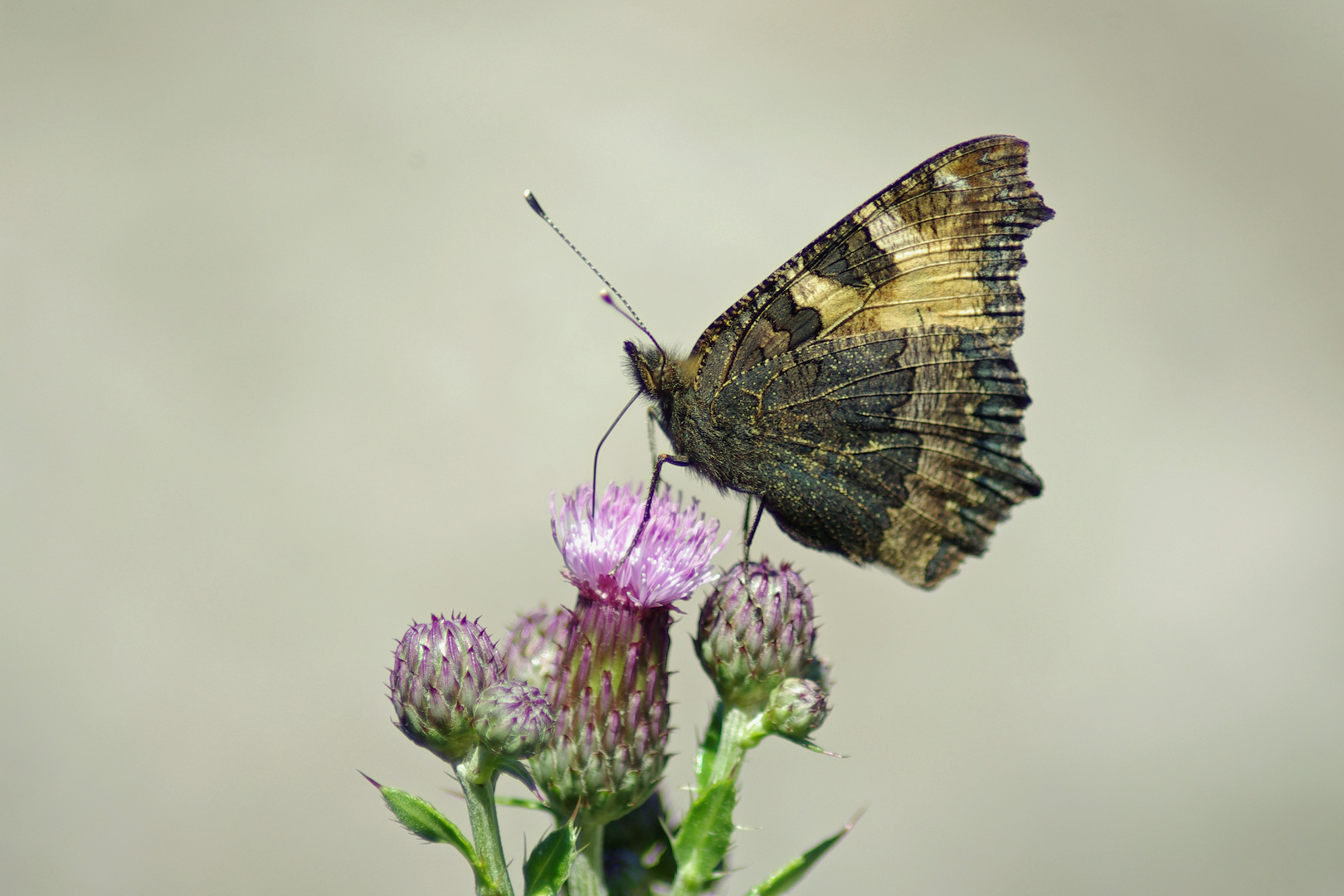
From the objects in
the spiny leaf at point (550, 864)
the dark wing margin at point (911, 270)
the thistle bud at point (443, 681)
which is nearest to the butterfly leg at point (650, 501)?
the dark wing margin at point (911, 270)

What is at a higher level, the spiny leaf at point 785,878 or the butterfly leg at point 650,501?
the butterfly leg at point 650,501

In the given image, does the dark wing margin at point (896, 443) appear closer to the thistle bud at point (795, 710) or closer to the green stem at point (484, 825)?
the thistle bud at point (795, 710)

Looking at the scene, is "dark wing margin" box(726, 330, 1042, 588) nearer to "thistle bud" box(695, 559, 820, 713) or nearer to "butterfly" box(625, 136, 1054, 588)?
"butterfly" box(625, 136, 1054, 588)

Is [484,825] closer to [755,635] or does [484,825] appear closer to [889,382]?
[755,635]

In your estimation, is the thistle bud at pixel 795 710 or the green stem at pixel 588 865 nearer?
the green stem at pixel 588 865

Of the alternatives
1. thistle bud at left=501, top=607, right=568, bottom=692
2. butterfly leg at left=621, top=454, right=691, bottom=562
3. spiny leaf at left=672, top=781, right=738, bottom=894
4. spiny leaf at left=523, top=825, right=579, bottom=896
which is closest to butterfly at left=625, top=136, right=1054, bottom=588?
butterfly leg at left=621, top=454, right=691, bottom=562

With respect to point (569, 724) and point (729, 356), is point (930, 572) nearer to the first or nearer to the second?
point (729, 356)

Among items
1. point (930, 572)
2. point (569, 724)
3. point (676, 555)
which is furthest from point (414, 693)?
point (930, 572)
